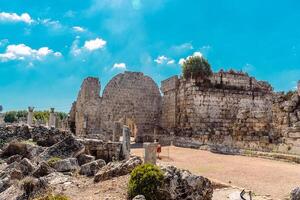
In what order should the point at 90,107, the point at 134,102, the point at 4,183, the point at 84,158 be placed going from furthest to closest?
1. the point at 134,102
2. the point at 90,107
3. the point at 84,158
4. the point at 4,183

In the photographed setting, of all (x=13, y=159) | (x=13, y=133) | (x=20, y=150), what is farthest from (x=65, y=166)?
(x=13, y=133)

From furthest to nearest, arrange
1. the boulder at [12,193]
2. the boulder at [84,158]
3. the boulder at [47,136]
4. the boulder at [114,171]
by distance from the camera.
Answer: the boulder at [47,136]
the boulder at [84,158]
the boulder at [114,171]
the boulder at [12,193]

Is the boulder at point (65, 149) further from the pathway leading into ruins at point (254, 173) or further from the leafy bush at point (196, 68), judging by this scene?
the leafy bush at point (196, 68)

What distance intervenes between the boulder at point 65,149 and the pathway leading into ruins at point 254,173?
434 cm

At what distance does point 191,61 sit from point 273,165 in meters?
16.3

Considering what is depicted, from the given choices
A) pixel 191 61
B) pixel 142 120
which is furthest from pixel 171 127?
pixel 191 61

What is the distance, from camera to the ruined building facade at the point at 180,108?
2375 cm

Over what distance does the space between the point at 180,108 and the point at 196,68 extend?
3504 millimetres

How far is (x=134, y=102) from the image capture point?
1266 inches

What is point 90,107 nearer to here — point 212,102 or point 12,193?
point 212,102

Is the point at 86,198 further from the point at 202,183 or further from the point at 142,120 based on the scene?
the point at 142,120

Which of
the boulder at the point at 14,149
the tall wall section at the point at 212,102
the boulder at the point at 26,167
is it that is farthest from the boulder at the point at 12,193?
the tall wall section at the point at 212,102

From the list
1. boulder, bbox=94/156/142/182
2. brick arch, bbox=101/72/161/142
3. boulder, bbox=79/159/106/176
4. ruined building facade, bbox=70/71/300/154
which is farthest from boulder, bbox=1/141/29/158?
brick arch, bbox=101/72/161/142

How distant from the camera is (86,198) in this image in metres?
8.60
